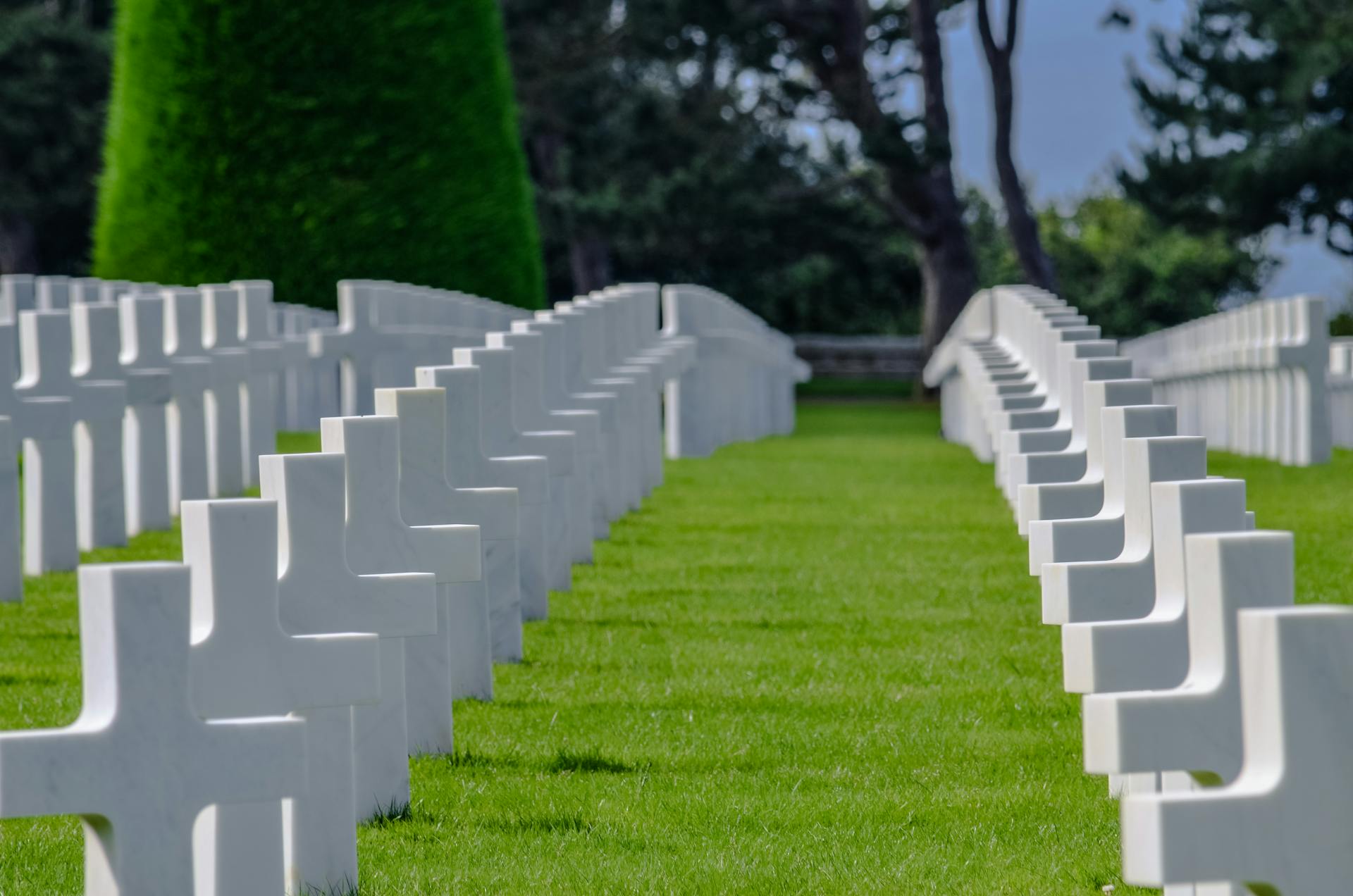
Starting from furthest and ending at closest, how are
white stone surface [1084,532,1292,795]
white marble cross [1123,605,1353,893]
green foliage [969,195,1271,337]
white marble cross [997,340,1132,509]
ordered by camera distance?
1. green foliage [969,195,1271,337]
2. white marble cross [997,340,1132,509]
3. white stone surface [1084,532,1292,795]
4. white marble cross [1123,605,1353,893]

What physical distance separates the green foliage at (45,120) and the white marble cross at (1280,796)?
33284 mm

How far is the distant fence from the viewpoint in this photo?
36344 millimetres

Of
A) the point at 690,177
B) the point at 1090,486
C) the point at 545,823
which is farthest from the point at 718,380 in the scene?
the point at 690,177

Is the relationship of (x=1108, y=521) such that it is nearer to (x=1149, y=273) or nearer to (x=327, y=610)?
(x=327, y=610)

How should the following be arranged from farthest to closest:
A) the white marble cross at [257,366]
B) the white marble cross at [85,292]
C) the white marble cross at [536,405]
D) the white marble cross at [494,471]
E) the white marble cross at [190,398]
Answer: the white marble cross at [85,292]
the white marble cross at [257,366]
the white marble cross at [190,398]
the white marble cross at [536,405]
the white marble cross at [494,471]

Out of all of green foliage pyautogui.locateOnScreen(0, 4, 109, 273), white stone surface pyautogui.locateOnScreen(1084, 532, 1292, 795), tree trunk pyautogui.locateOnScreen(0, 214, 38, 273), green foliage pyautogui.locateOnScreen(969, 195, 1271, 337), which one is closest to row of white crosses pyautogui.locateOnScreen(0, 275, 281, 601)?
white stone surface pyautogui.locateOnScreen(1084, 532, 1292, 795)

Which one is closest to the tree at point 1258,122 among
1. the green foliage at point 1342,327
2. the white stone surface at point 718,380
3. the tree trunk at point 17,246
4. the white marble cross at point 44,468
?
the green foliage at point 1342,327

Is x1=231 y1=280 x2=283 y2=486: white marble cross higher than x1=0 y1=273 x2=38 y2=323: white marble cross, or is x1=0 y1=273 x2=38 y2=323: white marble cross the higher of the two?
x1=0 y1=273 x2=38 y2=323: white marble cross

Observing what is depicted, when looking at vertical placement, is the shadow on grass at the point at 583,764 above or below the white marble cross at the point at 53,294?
below

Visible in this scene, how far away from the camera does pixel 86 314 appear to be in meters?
7.25

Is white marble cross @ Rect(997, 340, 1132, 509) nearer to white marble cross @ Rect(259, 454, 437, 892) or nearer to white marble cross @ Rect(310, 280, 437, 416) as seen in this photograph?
white marble cross @ Rect(259, 454, 437, 892)

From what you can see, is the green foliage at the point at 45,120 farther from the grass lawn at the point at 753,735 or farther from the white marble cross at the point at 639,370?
the grass lawn at the point at 753,735

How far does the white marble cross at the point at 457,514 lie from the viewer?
3.67 metres

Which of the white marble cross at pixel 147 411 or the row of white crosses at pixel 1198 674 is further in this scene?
the white marble cross at pixel 147 411
